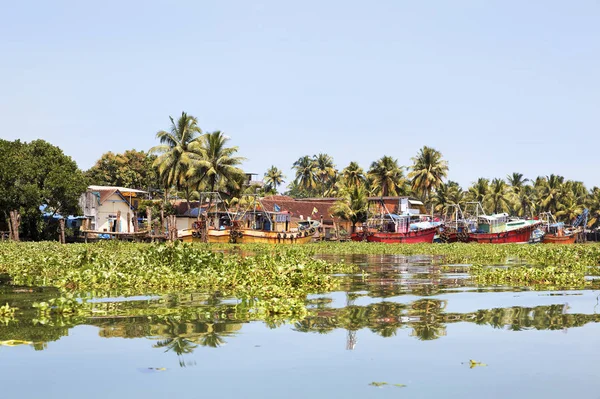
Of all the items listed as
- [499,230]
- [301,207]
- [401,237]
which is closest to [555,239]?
[499,230]

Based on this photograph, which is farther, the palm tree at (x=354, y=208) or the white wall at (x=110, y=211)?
the palm tree at (x=354, y=208)

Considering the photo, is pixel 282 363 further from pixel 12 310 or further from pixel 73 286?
pixel 73 286

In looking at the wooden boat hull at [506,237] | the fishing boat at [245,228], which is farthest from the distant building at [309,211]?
the wooden boat hull at [506,237]

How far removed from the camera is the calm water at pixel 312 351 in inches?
306

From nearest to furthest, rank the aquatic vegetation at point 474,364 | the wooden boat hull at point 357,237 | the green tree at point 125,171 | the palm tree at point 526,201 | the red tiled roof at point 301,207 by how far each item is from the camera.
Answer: the aquatic vegetation at point 474,364
the wooden boat hull at point 357,237
the red tiled roof at point 301,207
the green tree at point 125,171
the palm tree at point 526,201

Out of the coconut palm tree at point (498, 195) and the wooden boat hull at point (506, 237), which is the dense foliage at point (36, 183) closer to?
the wooden boat hull at point (506, 237)

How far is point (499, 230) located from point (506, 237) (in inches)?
150

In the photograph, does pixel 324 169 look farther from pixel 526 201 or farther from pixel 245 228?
pixel 245 228

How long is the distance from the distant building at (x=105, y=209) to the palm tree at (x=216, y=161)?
785 cm

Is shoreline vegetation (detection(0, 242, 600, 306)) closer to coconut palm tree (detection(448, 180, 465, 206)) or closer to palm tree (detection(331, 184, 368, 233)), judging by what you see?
palm tree (detection(331, 184, 368, 233))

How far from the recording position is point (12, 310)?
1273 cm

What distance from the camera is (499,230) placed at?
A: 7419cm

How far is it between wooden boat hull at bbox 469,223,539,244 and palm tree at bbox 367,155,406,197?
23449mm

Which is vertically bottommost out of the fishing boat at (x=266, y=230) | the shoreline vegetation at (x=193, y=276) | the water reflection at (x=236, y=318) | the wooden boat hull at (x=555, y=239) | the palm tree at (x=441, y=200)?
the water reflection at (x=236, y=318)
